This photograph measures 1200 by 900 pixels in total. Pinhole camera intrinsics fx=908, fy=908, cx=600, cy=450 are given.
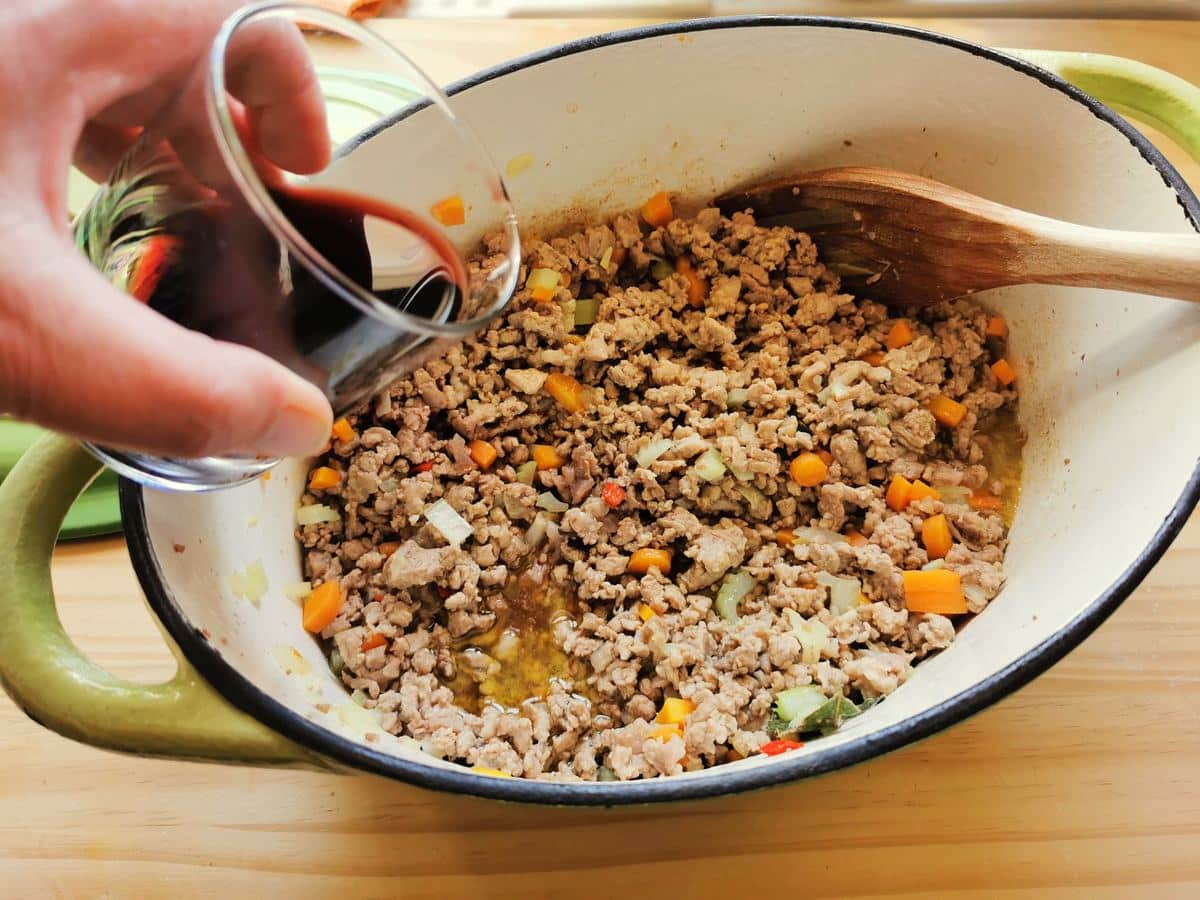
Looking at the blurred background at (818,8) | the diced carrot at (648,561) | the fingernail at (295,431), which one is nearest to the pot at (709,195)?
the fingernail at (295,431)

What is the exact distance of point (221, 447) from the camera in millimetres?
747

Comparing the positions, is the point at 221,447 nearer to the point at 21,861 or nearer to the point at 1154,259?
the point at 21,861

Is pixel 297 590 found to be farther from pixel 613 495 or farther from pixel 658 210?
pixel 658 210

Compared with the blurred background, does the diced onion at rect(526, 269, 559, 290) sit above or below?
below

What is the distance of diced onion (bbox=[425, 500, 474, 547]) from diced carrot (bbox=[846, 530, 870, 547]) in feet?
1.85

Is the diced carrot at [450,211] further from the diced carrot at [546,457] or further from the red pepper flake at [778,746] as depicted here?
the red pepper flake at [778,746]

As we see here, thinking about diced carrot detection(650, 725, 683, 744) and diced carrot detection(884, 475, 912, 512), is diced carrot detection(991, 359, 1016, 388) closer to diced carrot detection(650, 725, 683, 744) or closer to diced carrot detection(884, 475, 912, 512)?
diced carrot detection(884, 475, 912, 512)

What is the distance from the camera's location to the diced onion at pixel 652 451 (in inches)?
55.1

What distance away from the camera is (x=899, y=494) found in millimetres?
1367

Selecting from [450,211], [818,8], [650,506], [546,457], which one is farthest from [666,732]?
[818,8]

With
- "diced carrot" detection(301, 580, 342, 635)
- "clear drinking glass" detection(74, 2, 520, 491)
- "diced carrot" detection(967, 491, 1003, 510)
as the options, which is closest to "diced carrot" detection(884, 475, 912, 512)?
"diced carrot" detection(967, 491, 1003, 510)

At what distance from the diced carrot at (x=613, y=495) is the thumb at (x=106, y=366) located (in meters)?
0.70

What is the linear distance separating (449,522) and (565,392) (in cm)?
29

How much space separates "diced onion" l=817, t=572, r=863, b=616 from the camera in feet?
4.22
